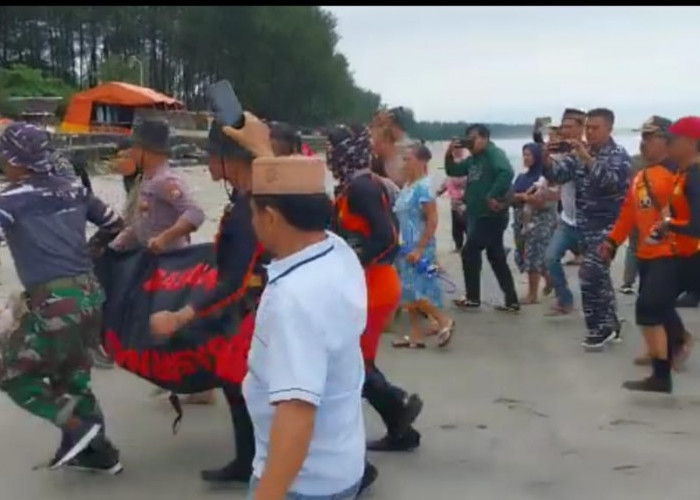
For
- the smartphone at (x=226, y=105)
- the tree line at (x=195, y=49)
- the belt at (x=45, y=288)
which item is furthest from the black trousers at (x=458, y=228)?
→ the tree line at (x=195, y=49)

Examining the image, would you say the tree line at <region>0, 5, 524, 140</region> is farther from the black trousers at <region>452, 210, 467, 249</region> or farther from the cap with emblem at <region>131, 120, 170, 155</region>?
the cap with emblem at <region>131, 120, 170, 155</region>

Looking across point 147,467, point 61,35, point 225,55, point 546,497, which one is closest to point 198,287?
point 147,467

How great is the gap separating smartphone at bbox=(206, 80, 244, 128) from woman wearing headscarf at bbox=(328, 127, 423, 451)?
1.26 meters

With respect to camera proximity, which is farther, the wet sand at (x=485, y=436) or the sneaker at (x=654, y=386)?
the sneaker at (x=654, y=386)

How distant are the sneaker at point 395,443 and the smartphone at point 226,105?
2.12 m

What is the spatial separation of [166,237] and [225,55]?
72.6 meters

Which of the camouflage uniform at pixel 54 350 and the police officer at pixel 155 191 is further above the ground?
the police officer at pixel 155 191

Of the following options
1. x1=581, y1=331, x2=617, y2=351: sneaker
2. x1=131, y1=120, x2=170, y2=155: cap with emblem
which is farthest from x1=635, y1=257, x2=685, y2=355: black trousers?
x1=131, y1=120, x2=170, y2=155: cap with emblem

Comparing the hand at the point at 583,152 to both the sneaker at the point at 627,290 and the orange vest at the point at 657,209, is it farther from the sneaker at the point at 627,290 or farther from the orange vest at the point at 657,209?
the sneaker at the point at 627,290

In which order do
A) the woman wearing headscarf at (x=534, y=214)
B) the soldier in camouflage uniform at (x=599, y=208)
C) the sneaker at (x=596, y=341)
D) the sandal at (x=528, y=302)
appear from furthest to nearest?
Result: the sandal at (x=528, y=302) < the woman wearing headscarf at (x=534, y=214) < the sneaker at (x=596, y=341) < the soldier in camouflage uniform at (x=599, y=208)

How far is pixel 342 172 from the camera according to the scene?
591 cm

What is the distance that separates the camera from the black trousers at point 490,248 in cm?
973

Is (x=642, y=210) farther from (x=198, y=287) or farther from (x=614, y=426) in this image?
(x=198, y=287)

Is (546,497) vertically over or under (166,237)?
under
